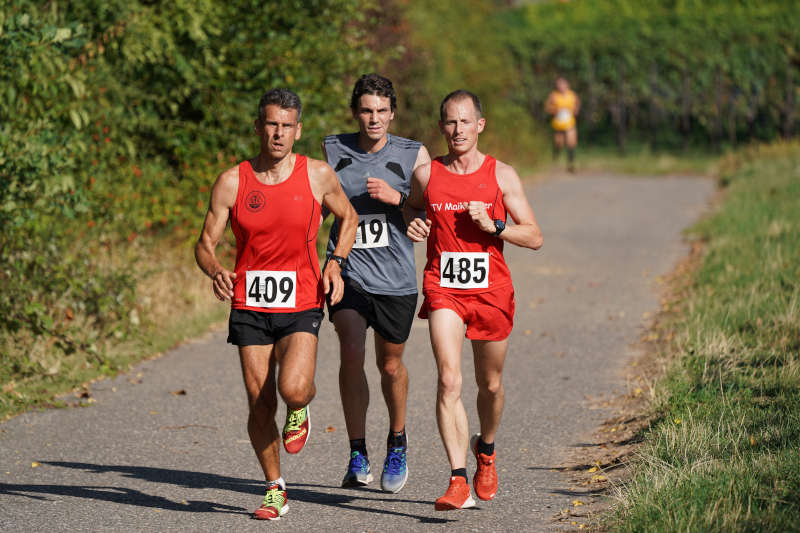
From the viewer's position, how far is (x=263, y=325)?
5945 mm

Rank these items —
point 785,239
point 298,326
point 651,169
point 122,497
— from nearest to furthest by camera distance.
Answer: point 298,326, point 122,497, point 785,239, point 651,169

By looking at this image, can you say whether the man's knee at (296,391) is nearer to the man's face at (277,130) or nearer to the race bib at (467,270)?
the race bib at (467,270)

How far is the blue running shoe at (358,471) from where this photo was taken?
21.3ft

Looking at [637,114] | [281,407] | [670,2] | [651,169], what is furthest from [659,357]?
[670,2]

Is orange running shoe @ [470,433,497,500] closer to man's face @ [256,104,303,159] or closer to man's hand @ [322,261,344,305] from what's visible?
man's hand @ [322,261,344,305]

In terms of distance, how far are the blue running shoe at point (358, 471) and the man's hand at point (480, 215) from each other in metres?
1.54

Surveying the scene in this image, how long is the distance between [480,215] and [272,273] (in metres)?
1.08

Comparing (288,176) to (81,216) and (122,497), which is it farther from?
(81,216)

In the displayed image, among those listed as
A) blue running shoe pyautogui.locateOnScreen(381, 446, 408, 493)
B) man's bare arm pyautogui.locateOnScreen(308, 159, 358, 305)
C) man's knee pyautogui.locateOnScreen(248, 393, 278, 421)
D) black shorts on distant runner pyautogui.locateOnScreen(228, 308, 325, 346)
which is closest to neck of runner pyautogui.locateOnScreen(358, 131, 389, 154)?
man's bare arm pyautogui.locateOnScreen(308, 159, 358, 305)

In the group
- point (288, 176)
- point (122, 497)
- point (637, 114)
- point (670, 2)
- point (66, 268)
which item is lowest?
point (122, 497)

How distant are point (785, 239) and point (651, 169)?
1327cm

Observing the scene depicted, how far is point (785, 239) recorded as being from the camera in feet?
44.6

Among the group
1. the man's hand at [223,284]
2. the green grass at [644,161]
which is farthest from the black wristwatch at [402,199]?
the green grass at [644,161]

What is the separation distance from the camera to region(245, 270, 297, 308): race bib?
5.91 metres
